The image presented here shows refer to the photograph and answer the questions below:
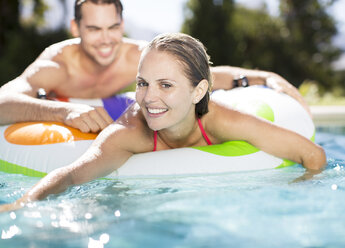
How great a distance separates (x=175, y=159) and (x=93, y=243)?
1120mm

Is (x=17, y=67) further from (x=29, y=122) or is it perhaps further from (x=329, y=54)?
(x=329, y=54)

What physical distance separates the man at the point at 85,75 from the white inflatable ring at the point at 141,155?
11 centimetres

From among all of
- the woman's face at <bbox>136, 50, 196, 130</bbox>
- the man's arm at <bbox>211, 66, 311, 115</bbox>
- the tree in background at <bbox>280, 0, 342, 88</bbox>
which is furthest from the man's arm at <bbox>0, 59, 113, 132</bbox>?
the tree in background at <bbox>280, 0, 342, 88</bbox>

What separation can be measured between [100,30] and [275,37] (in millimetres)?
13403

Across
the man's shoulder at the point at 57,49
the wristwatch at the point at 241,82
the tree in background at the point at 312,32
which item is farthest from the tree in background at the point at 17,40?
the tree in background at the point at 312,32

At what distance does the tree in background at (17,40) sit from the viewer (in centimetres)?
1160

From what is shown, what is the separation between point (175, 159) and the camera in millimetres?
2779

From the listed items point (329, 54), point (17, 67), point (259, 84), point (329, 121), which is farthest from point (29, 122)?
point (329, 54)

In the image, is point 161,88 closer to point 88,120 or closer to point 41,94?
point 88,120

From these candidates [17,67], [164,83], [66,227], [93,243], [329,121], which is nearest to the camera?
[93,243]

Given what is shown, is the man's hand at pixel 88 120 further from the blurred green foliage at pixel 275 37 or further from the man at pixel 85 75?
the blurred green foliage at pixel 275 37

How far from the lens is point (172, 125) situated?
8.59 ft

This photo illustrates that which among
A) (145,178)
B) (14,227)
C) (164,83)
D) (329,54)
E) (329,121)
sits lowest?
(329,54)

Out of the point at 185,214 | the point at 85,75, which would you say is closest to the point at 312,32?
the point at 85,75
